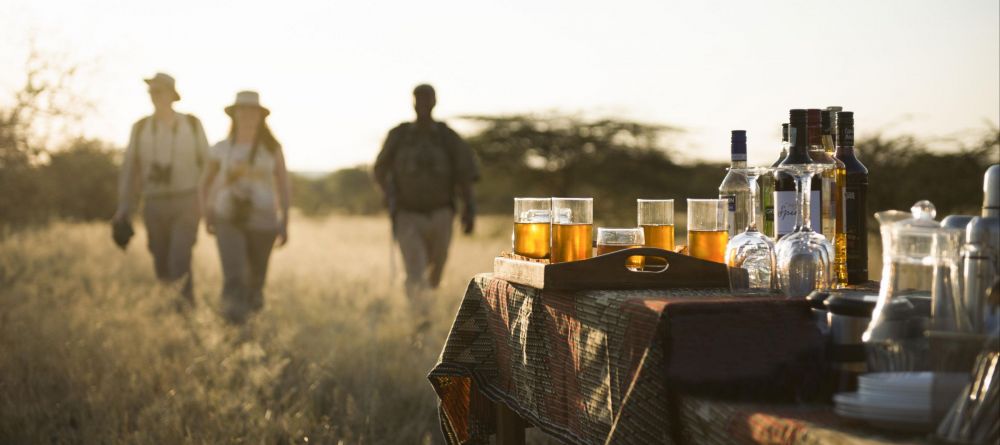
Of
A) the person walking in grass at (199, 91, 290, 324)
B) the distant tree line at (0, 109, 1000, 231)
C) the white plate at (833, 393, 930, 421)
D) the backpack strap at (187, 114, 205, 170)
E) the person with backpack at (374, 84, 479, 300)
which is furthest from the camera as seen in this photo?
the distant tree line at (0, 109, 1000, 231)

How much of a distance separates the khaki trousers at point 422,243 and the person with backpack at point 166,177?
1.73 meters

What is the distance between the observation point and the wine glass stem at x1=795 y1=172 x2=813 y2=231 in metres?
2.27

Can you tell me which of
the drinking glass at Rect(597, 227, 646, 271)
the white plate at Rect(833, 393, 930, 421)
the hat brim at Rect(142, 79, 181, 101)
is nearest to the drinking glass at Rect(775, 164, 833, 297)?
the drinking glass at Rect(597, 227, 646, 271)

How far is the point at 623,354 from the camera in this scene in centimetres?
211

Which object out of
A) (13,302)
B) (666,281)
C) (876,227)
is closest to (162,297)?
(13,302)

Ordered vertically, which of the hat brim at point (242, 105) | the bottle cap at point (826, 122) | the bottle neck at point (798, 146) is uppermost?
the hat brim at point (242, 105)

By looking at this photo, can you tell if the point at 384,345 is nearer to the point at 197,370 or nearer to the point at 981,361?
the point at 197,370

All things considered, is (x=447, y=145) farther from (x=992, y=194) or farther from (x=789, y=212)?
(x=992, y=194)

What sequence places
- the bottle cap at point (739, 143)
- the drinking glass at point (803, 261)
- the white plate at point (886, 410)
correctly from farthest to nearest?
the bottle cap at point (739, 143)
the drinking glass at point (803, 261)
the white plate at point (886, 410)

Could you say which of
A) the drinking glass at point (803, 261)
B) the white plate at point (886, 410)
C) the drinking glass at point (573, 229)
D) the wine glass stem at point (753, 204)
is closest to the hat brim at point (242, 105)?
the drinking glass at point (573, 229)

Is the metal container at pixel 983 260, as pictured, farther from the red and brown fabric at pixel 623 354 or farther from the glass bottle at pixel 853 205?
the glass bottle at pixel 853 205

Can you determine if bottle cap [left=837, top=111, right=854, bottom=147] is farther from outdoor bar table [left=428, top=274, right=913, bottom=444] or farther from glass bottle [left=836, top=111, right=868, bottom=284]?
outdoor bar table [left=428, top=274, right=913, bottom=444]

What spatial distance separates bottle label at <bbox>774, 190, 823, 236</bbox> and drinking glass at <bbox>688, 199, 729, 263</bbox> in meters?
0.13

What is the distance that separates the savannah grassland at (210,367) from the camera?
4941 millimetres
